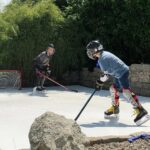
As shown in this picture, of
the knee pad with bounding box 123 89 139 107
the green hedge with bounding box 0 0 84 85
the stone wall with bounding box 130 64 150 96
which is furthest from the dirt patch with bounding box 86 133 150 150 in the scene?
the green hedge with bounding box 0 0 84 85

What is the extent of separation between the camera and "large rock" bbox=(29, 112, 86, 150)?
554cm

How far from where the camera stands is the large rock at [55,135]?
18.2ft

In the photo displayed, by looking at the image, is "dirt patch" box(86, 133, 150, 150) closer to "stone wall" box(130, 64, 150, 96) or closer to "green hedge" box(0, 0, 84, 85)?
"stone wall" box(130, 64, 150, 96)

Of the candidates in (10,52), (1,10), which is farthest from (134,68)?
(1,10)

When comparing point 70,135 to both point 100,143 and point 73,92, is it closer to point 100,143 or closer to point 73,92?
point 100,143

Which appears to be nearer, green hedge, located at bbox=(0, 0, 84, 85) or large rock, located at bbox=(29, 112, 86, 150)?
large rock, located at bbox=(29, 112, 86, 150)

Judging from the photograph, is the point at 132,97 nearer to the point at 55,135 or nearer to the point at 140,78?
the point at 55,135

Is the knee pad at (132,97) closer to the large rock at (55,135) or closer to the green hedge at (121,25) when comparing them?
the large rock at (55,135)

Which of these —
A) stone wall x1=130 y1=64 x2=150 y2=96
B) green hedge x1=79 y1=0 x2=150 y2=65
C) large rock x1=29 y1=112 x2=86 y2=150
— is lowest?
stone wall x1=130 y1=64 x2=150 y2=96

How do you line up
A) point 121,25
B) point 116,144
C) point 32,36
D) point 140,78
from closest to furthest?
1. point 116,144
2. point 140,78
3. point 121,25
4. point 32,36

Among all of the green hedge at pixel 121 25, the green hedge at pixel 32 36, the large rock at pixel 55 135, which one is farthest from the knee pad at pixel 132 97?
the green hedge at pixel 32 36

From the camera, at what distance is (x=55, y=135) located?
18.3 feet

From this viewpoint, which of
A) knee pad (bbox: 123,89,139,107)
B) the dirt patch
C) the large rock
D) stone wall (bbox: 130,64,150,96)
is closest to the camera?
the large rock

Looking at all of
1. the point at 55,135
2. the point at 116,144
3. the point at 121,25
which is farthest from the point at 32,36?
the point at 55,135
